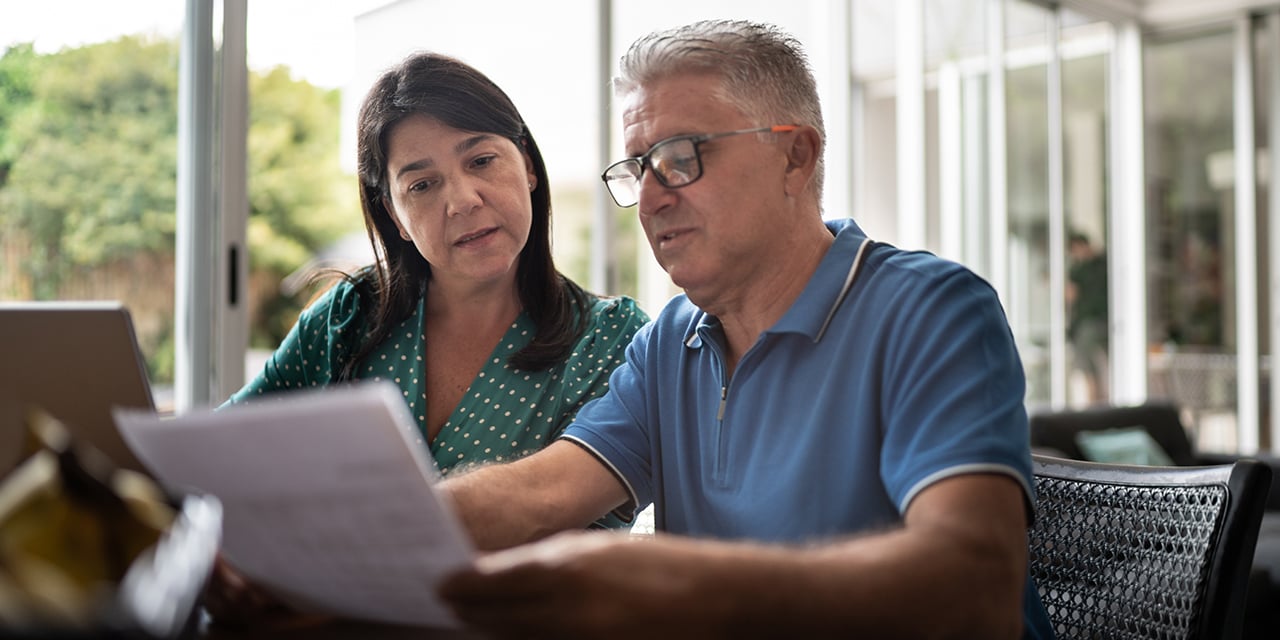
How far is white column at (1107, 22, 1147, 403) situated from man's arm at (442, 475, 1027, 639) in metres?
5.90

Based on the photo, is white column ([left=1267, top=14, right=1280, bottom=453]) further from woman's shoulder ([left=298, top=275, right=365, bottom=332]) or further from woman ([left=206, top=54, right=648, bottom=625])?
woman's shoulder ([left=298, top=275, right=365, bottom=332])

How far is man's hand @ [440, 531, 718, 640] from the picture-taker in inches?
24.8

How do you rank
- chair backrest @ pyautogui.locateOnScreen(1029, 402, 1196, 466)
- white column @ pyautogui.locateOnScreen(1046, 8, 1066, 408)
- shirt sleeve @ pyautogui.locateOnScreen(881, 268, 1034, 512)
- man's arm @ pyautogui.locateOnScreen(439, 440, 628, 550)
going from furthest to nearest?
1. white column @ pyautogui.locateOnScreen(1046, 8, 1066, 408)
2. chair backrest @ pyautogui.locateOnScreen(1029, 402, 1196, 466)
3. man's arm @ pyautogui.locateOnScreen(439, 440, 628, 550)
4. shirt sleeve @ pyautogui.locateOnScreen(881, 268, 1034, 512)

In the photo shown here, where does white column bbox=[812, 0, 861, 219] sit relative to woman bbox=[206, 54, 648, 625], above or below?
above

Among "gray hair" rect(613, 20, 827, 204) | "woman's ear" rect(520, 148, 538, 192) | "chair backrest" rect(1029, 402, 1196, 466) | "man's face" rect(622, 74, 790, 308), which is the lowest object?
"chair backrest" rect(1029, 402, 1196, 466)

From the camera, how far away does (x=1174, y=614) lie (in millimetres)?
1161

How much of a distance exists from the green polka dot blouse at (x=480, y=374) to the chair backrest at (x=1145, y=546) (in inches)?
26.7

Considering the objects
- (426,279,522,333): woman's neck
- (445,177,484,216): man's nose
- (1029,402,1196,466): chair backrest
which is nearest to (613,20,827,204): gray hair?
(445,177,484,216): man's nose

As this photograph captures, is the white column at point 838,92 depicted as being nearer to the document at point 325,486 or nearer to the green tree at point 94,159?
the green tree at point 94,159

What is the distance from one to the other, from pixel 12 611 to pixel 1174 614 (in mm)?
1123

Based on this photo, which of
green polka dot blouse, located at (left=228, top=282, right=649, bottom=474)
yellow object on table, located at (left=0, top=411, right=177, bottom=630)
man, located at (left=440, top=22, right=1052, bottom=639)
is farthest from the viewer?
green polka dot blouse, located at (left=228, top=282, right=649, bottom=474)

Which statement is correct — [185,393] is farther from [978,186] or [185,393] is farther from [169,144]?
[978,186]

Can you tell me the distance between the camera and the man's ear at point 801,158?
1.29 metres

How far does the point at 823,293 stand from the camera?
1211 millimetres
